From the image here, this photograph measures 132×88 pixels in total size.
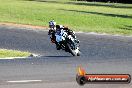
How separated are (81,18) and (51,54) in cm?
2388

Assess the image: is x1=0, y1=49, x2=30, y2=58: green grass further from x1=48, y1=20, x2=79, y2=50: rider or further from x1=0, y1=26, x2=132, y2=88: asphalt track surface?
x1=48, y1=20, x2=79, y2=50: rider

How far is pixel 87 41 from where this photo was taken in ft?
81.7

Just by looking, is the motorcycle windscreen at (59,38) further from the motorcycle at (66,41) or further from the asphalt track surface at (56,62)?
the asphalt track surface at (56,62)

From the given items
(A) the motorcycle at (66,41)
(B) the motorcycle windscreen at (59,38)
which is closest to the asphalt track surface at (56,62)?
(A) the motorcycle at (66,41)

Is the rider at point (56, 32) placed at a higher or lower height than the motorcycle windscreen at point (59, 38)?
higher

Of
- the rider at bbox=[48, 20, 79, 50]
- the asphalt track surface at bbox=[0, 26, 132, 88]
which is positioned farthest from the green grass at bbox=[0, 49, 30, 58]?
the rider at bbox=[48, 20, 79, 50]

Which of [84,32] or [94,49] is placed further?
[84,32]

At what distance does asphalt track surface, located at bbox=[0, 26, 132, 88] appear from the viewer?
40.2ft

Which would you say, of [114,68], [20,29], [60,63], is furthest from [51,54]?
[20,29]

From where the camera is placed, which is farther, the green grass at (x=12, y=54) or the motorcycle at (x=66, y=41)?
the green grass at (x=12, y=54)

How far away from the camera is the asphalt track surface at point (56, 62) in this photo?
40.2 feet

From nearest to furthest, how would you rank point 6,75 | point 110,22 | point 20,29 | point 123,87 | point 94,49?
point 123,87, point 6,75, point 94,49, point 20,29, point 110,22

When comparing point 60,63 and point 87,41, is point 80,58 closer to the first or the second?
point 60,63

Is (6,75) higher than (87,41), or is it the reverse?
(6,75)
